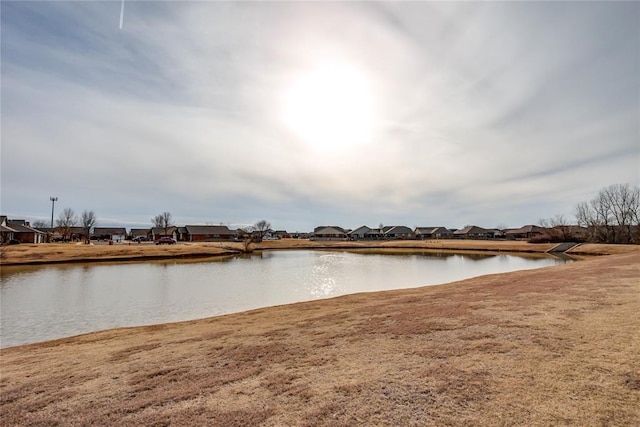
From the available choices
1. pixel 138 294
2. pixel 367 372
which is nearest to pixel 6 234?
pixel 138 294

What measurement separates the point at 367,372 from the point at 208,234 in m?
103

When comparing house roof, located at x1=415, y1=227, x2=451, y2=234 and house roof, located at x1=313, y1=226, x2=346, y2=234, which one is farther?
house roof, located at x1=415, y1=227, x2=451, y2=234

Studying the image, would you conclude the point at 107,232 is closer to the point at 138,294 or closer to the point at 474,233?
the point at 138,294

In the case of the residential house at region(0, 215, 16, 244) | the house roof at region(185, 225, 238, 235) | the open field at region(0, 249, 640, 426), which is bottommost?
the open field at region(0, 249, 640, 426)

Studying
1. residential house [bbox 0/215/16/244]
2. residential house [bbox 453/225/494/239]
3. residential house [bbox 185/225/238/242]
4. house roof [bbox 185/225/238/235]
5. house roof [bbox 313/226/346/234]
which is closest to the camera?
residential house [bbox 0/215/16/244]

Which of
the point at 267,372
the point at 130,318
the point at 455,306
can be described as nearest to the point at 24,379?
the point at 267,372

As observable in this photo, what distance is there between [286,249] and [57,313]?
65.3m

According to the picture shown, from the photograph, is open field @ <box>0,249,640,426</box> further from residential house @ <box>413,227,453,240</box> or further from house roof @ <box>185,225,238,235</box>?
residential house @ <box>413,227,453,240</box>

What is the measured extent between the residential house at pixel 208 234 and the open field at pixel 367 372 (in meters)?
94.7

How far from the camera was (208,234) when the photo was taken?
338 ft

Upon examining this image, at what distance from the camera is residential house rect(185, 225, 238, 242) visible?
335ft

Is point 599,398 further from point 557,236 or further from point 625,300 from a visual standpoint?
point 557,236

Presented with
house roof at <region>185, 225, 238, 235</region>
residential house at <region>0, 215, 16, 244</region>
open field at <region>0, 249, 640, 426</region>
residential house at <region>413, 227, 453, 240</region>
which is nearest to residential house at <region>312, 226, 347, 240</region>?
residential house at <region>413, 227, 453, 240</region>

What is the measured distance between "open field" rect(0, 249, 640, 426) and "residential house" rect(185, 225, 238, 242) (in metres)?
94.7
